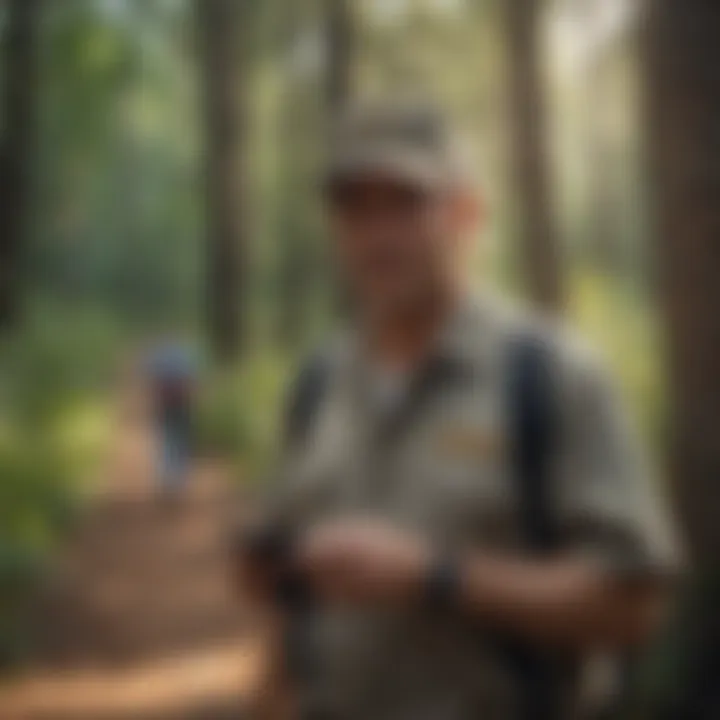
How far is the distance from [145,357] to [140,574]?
0.46 feet

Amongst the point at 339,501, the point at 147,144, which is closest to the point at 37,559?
the point at 147,144

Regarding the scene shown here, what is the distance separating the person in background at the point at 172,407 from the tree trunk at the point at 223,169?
23 mm

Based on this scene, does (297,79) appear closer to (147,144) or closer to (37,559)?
(147,144)

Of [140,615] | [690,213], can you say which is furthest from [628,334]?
[140,615]

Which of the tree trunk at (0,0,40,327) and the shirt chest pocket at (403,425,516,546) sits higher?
the tree trunk at (0,0,40,327)

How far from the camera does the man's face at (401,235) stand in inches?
19.2

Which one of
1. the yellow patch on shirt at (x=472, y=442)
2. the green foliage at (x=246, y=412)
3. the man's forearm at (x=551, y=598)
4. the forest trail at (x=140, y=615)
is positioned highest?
the yellow patch on shirt at (x=472, y=442)

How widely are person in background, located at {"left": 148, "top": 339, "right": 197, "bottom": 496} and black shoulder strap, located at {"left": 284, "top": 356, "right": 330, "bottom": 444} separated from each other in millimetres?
215

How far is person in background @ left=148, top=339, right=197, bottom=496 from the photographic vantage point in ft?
2.37

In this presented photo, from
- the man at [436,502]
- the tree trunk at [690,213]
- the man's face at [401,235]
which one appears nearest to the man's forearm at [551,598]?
the man at [436,502]

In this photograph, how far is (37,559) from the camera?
816 millimetres

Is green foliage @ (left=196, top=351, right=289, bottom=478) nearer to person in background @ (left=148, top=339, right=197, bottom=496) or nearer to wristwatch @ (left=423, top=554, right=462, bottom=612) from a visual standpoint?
person in background @ (left=148, top=339, right=197, bottom=496)

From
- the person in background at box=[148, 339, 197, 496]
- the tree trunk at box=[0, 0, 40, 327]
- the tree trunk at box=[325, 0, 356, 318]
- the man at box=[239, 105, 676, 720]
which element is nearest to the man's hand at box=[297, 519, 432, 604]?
the man at box=[239, 105, 676, 720]

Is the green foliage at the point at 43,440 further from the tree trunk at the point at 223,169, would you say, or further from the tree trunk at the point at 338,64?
the tree trunk at the point at 338,64
